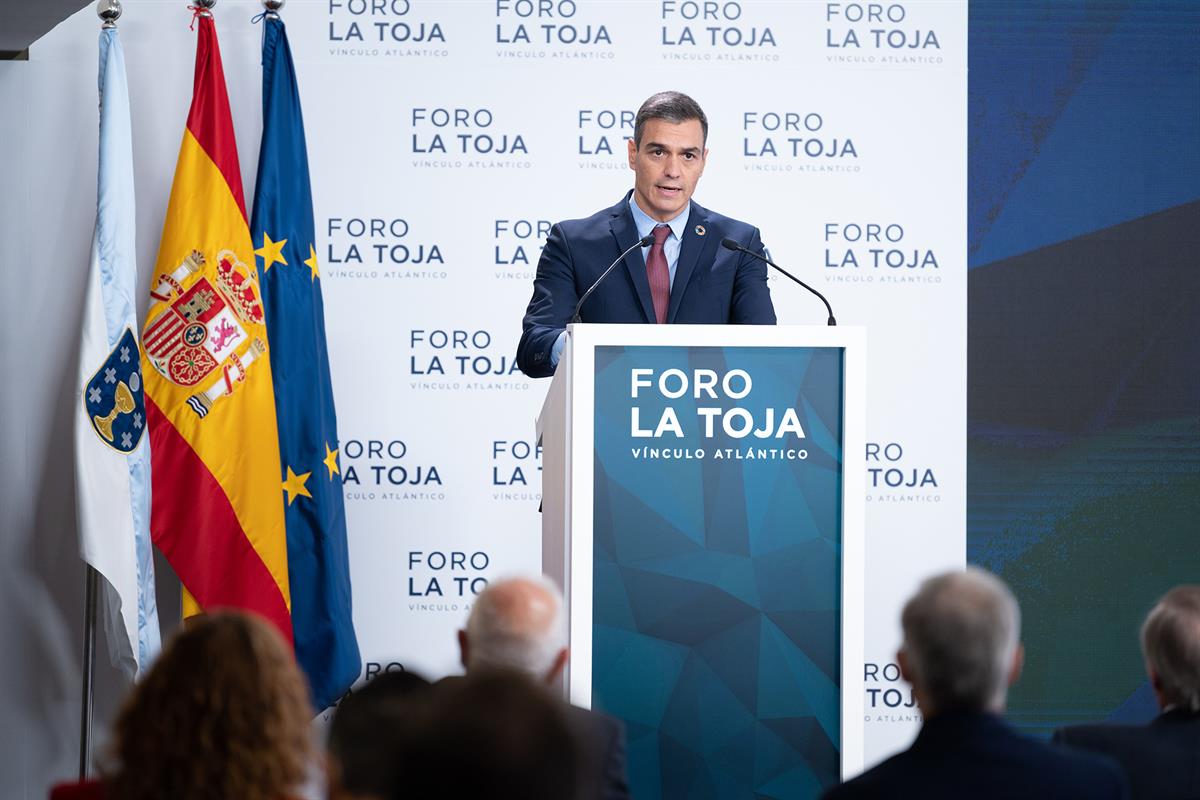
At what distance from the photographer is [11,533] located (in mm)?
5941

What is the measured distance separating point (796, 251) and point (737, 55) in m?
0.84

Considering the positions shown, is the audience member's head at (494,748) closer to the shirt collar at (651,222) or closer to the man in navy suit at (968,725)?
→ the man in navy suit at (968,725)

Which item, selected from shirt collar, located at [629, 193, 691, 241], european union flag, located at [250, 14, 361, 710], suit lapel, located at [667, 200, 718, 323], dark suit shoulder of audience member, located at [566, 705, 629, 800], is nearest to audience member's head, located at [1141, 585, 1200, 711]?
dark suit shoulder of audience member, located at [566, 705, 629, 800]

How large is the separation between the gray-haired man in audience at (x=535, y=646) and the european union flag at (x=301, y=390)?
3.02 meters

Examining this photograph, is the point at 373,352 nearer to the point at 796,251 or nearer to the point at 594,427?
the point at 796,251

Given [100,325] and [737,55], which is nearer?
[100,325]

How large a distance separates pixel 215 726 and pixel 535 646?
0.75 metres

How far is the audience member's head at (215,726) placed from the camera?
1939 mm

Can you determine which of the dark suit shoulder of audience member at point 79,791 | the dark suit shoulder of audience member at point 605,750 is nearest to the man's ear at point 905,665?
the dark suit shoulder of audience member at point 605,750

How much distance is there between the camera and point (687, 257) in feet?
14.2

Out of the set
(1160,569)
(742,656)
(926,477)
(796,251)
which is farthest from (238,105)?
(1160,569)

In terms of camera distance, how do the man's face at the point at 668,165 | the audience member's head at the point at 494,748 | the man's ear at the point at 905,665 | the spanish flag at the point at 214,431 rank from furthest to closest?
the spanish flag at the point at 214,431, the man's face at the point at 668,165, the man's ear at the point at 905,665, the audience member's head at the point at 494,748

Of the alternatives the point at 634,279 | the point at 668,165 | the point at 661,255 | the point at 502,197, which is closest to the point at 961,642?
the point at 634,279

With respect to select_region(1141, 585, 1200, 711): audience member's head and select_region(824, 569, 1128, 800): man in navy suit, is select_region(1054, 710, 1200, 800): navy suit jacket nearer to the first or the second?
select_region(1141, 585, 1200, 711): audience member's head
